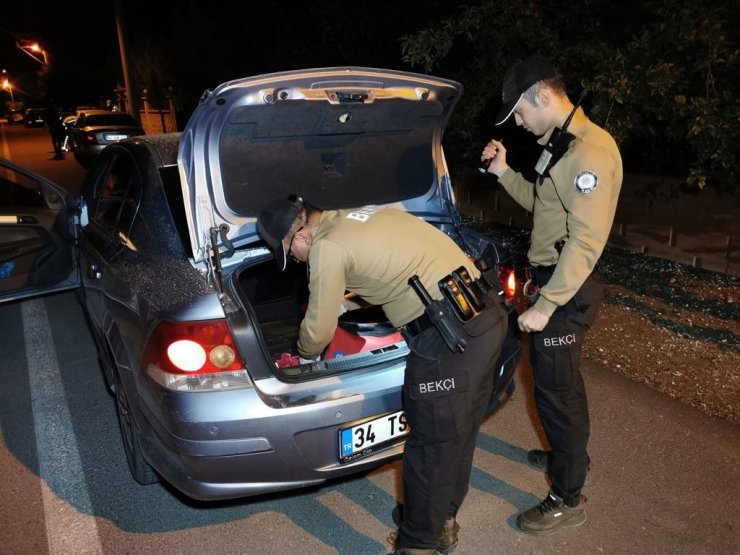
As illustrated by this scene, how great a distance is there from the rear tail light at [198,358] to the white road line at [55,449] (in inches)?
37.5

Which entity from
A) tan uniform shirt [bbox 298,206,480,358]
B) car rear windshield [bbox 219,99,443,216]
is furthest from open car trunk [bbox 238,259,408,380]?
car rear windshield [bbox 219,99,443,216]

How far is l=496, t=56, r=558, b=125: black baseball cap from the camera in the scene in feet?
7.72

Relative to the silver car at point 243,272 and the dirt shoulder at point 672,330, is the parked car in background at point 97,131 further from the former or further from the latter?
the silver car at point 243,272

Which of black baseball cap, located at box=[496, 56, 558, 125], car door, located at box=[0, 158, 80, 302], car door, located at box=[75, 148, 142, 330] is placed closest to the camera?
black baseball cap, located at box=[496, 56, 558, 125]

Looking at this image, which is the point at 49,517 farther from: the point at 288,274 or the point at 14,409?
the point at 288,274

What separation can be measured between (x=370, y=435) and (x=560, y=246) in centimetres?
108

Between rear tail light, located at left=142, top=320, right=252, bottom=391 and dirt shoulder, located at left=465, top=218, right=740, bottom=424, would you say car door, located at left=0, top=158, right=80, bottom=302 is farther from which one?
dirt shoulder, located at left=465, top=218, right=740, bottom=424

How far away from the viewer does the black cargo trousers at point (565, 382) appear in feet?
8.24

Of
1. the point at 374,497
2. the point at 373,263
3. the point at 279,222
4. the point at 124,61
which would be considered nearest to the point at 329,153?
the point at 279,222

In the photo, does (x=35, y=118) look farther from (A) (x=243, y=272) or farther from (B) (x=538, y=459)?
(B) (x=538, y=459)

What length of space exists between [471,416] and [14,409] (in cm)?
298

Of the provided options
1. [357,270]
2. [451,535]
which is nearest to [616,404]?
[451,535]

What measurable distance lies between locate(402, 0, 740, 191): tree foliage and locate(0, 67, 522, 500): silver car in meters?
2.96

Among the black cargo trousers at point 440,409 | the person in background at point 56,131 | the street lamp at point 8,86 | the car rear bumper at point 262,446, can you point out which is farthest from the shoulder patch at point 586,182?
the street lamp at point 8,86
